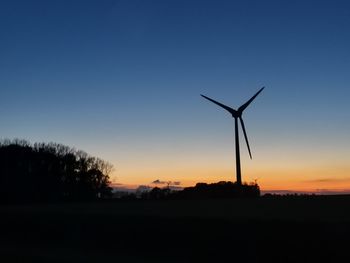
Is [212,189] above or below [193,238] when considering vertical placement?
above

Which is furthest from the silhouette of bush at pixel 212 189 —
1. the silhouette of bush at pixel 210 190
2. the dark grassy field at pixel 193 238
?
the dark grassy field at pixel 193 238

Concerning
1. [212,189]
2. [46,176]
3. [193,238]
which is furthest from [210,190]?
[193,238]

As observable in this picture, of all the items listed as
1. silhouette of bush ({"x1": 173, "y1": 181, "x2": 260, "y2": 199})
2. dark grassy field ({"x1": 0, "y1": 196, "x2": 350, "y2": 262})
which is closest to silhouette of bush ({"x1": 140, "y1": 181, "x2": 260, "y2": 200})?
silhouette of bush ({"x1": 173, "y1": 181, "x2": 260, "y2": 199})

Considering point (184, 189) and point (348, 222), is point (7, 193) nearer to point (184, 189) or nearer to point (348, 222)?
point (184, 189)

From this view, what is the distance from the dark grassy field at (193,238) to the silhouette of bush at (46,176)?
5984cm

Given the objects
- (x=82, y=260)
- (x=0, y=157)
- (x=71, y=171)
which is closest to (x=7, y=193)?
(x=0, y=157)

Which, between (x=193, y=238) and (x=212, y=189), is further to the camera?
(x=212, y=189)

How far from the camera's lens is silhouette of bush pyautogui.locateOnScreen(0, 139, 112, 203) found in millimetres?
103938

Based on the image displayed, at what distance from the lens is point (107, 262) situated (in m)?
29.4

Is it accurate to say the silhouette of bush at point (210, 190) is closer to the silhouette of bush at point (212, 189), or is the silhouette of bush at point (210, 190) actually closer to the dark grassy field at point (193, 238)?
the silhouette of bush at point (212, 189)

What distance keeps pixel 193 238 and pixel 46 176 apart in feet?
271

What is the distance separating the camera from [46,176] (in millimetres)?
112125

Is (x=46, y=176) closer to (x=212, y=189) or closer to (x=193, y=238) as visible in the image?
(x=212, y=189)

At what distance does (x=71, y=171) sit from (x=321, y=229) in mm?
94958
